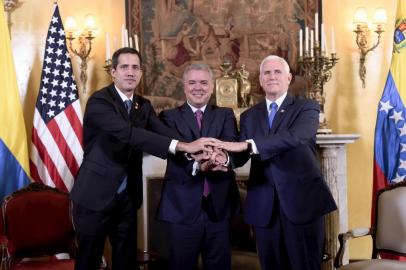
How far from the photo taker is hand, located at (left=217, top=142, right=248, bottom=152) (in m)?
3.17

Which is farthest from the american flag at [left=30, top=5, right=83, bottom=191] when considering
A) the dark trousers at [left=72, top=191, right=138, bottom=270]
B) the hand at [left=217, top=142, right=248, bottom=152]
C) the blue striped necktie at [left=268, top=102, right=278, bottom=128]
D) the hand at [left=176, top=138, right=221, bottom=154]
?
the blue striped necktie at [left=268, top=102, right=278, bottom=128]

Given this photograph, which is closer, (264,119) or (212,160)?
(212,160)

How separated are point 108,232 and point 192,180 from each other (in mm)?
594

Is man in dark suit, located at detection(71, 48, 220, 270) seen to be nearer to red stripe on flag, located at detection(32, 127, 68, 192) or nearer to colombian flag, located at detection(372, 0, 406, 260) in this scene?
red stripe on flag, located at detection(32, 127, 68, 192)

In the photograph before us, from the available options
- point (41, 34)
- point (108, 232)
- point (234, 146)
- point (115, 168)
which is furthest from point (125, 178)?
point (41, 34)

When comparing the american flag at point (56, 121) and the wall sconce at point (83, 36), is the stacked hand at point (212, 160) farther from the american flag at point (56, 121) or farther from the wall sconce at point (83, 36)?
the wall sconce at point (83, 36)

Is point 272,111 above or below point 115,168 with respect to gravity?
above

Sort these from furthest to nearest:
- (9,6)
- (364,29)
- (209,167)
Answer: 1. (9,6)
2. (364,29)
3. (209,167)

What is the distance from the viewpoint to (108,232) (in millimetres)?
3281

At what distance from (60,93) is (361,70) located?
2808mm

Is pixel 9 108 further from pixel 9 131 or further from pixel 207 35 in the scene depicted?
pixel 207 35

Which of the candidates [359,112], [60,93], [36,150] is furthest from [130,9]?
[359,112]

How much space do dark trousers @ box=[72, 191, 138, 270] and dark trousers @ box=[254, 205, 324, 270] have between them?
78 cm

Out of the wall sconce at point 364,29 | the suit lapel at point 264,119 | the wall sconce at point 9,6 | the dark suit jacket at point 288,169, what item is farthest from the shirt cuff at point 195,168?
the wall sconce at point 9,6
